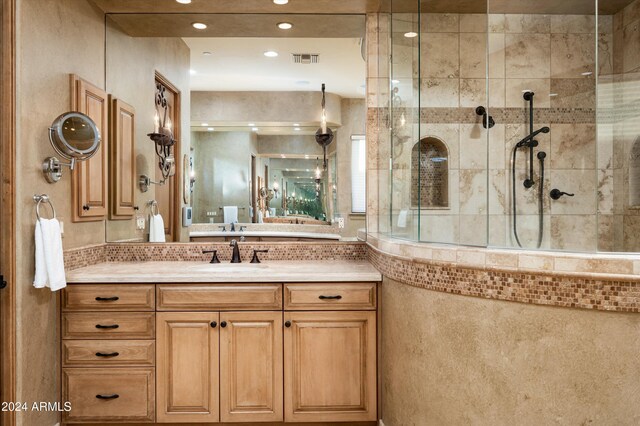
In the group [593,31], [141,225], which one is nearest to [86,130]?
[141,225]

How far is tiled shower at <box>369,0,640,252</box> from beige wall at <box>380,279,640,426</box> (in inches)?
29.1

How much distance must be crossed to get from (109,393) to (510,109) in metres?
2.96

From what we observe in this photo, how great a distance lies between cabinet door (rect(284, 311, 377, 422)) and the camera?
7.43 ft

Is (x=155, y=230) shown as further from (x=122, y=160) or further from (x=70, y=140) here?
(x=70, y=140)

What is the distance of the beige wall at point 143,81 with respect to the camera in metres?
2.79

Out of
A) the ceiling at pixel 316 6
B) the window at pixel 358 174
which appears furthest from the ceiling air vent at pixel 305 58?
the window at pixel 358 174

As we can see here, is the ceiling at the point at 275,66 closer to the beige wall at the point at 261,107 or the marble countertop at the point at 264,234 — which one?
the beige wall at the point at 261,107

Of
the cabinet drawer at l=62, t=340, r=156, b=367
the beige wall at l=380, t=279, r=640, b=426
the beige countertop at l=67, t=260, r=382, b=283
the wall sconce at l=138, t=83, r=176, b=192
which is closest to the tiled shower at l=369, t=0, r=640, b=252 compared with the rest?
the beige countertop at l=67, t=260, r=382, b=283

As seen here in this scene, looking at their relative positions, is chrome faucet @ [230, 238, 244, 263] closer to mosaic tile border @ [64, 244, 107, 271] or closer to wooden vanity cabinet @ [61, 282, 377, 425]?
wooden vanity cabinet @ [61, 282, 377, 425]

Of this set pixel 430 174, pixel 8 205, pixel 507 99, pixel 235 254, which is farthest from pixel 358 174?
pixel 8 205

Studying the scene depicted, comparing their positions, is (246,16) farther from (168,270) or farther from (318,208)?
(168,270)

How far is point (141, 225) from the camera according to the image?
283cm

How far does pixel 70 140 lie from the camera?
2238mm

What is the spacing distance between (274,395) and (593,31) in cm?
302
